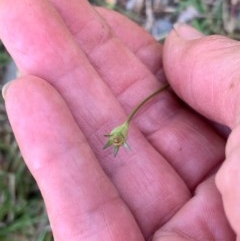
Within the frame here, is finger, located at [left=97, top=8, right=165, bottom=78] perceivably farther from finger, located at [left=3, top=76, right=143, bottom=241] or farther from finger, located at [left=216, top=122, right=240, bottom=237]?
finger, located at [left=216, top=122, right=240, bottom=237]

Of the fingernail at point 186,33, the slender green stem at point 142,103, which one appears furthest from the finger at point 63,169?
the fingernail at point 186,33

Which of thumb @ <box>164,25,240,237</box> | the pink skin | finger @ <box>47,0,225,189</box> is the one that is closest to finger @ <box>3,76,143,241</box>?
the pink skin

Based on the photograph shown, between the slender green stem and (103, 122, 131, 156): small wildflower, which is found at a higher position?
(103, 122, 131, 156): small wildflower

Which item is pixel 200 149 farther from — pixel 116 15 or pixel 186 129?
pixel 116 15

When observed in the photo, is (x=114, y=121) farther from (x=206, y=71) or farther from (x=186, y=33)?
(x=186, y=33)

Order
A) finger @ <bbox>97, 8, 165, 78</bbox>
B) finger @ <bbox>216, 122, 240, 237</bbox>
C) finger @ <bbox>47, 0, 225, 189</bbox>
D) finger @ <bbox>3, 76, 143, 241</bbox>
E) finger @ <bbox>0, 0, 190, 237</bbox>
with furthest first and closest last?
Answer: finger @ <bbox>97, 8, 165, 78</bbox>
finger @ <bbox>47, 0, 225, 189</bbox>
finger @ <bbox>0, 0, 190, 237</bbox>
finger @ <bbox>3, 76, 143, 241</bbox>
finger @ <bbox>216, 122, 240, 237</bbox>

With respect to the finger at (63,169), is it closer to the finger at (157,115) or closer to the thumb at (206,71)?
the finger at (157,115)
